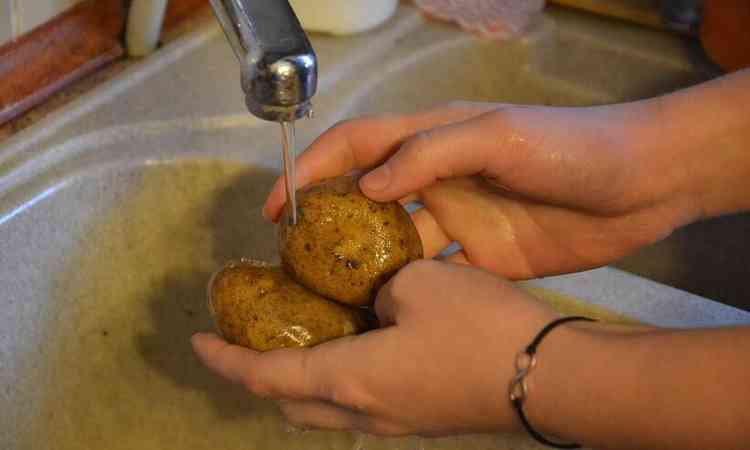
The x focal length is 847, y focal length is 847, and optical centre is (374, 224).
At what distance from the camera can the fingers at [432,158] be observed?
71 cm

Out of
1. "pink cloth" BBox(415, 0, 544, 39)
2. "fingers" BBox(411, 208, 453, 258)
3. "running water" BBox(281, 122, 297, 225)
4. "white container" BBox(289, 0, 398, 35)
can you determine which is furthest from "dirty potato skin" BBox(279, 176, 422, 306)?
"pink cloth" BBox(415, 0, 544, 39)

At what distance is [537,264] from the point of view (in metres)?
0.84

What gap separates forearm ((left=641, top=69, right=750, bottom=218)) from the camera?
76 centimetres

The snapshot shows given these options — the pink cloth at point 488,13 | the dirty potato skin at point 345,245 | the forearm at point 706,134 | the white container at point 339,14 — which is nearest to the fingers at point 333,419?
the dirty potato skin at point 345,245

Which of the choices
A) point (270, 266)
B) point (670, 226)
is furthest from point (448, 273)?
point (670, 226)

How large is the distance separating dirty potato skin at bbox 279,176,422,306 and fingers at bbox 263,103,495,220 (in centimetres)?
7

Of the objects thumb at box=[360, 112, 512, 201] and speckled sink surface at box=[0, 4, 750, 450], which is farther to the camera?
speckled sink surface at box=[0, 4, 750, 450]

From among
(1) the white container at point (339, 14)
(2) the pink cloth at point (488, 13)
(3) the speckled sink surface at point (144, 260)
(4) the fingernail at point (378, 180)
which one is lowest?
(3) the speckled sink surface at point (144, 260)

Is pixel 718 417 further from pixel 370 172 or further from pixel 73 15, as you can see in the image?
pixel 73 15

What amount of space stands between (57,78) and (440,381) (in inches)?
23.7

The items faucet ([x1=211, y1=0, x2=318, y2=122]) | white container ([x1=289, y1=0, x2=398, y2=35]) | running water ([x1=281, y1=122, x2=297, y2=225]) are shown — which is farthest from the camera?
white container ([x1=289, y1=0, x2=398, y2=35])

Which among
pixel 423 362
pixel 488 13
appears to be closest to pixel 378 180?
pixel 423 362

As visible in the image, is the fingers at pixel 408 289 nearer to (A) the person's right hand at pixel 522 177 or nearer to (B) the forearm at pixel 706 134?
(A) the person's right hand at pixel 522 177

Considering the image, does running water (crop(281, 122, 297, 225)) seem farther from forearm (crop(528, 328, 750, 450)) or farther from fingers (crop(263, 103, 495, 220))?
forearm (crop(528, 328, 750, 450))
